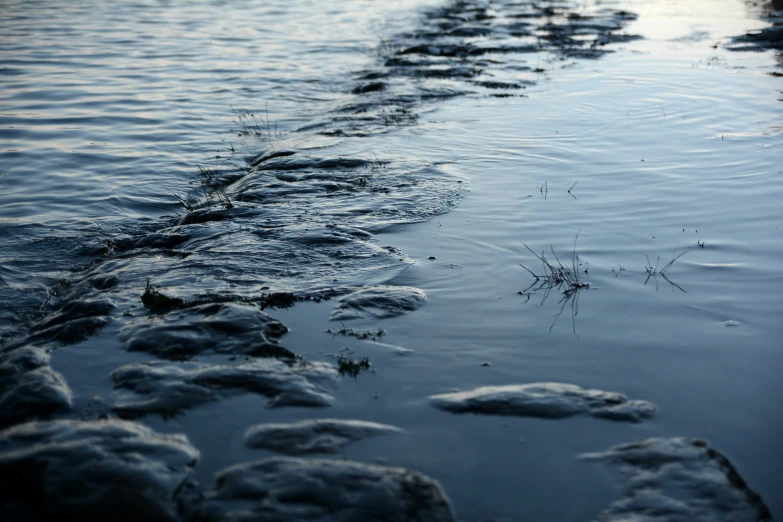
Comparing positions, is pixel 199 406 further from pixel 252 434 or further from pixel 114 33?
pixel 114 33

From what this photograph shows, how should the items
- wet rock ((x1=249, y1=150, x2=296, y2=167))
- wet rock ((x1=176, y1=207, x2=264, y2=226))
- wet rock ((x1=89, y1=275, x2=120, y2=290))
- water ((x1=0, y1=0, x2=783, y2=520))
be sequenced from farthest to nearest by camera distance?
1. wet rock ((x1=249, y1=150, x2=296, y2=167))
2. wet rock ((x1=176, y1=207, x2=264, y2=226))
3. wet rock ((x1=89, y1=275, x2=120, y2=290))
4. water ((x1=0, y1=0, x2=783, y2=520))

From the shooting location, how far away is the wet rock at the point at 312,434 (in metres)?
4.35

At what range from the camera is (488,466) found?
14.0 feet

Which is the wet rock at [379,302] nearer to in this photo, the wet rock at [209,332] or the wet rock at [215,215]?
the wet rock at [209,332]

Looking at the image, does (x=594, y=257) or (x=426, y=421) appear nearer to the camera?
(x=426, y=421)

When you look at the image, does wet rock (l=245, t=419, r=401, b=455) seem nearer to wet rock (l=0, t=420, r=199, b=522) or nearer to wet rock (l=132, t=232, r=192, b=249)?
wet rock (l=0, t=420, r=199, b=522)

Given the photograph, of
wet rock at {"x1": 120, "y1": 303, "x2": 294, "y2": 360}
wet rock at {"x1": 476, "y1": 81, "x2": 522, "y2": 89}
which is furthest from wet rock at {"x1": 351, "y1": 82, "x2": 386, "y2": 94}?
wet rock at {"x1": 120, "y1": 303, "x2": 294, "y2": 360}

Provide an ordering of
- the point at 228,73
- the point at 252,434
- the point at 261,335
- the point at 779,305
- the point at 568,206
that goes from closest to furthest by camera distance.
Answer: the point at 252,434 < the point at 261,335 < the point at 779,305 < the point at 568,206 < the point at 228,73

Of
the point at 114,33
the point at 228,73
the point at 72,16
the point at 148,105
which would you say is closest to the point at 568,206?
the point at 148,105

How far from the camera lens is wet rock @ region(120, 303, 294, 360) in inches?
213

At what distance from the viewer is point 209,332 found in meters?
5.59

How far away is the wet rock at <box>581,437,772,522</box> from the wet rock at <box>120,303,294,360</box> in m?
2.52

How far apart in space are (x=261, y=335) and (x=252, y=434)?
47.6 inches

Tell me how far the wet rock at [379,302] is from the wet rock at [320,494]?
80.2 inches
